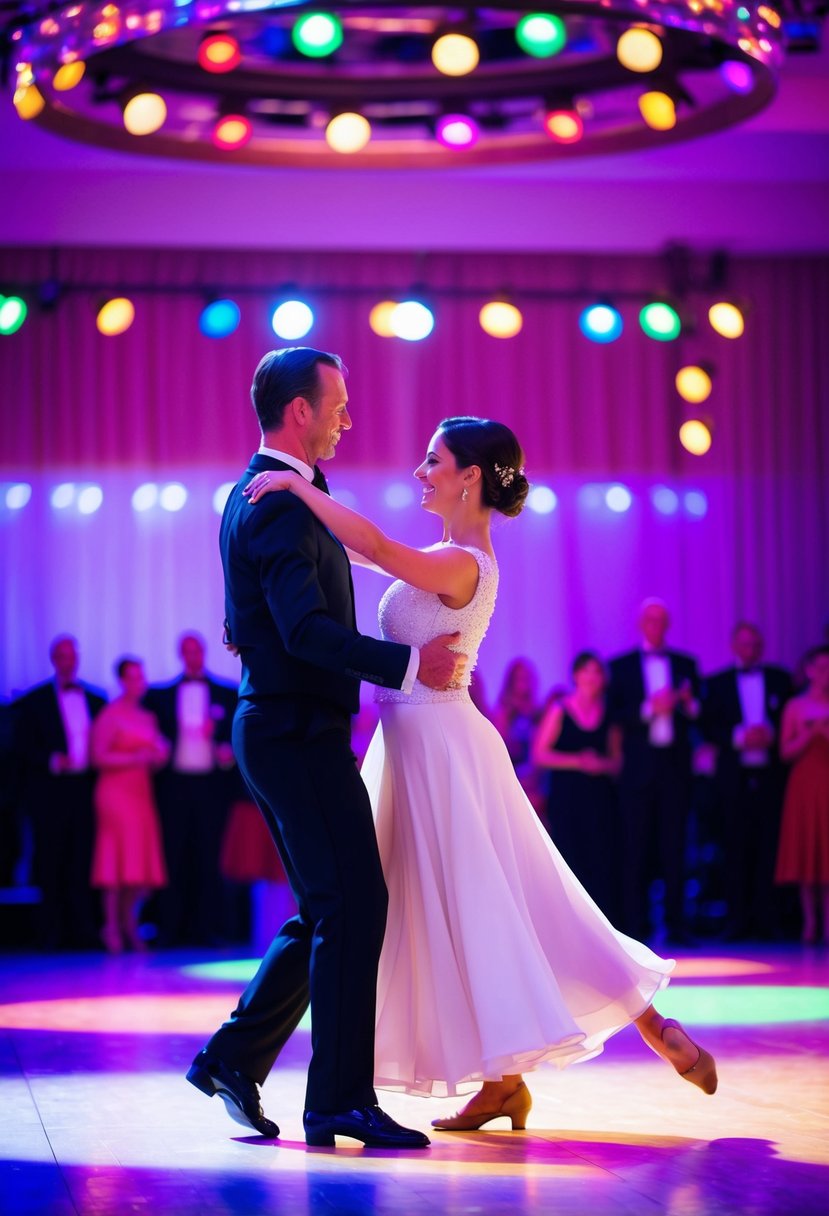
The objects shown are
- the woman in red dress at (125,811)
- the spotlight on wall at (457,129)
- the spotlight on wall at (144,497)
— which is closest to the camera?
the spotlight on wall at (457,129)

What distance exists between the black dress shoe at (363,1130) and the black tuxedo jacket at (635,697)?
542cm

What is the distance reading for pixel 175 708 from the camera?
8766mm

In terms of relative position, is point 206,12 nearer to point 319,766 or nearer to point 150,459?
point 319,766

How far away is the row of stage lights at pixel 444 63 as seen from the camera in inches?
250

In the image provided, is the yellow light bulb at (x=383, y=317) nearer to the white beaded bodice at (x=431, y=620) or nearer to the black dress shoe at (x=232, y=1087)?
the white beaded bodice at (x=431, y=620)

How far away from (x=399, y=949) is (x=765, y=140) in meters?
6.79

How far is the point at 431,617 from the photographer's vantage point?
3764 millimetres

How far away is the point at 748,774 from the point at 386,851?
5.57 metres

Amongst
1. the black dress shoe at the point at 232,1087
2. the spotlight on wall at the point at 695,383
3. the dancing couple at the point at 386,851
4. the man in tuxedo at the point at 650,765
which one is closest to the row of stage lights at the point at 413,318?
the spotlight on wall at the point at 695,383

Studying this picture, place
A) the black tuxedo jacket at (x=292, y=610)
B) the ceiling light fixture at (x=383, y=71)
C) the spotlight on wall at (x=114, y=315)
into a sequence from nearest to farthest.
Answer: the black tuxedo jacket at (x=292, y=610) < the ceiling light fixture at (x=383, y=71) < the spotlight on wall at (x=114, y=315)

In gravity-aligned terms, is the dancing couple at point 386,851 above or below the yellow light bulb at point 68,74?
below

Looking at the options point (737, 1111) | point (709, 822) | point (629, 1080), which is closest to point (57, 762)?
point (709, 822)

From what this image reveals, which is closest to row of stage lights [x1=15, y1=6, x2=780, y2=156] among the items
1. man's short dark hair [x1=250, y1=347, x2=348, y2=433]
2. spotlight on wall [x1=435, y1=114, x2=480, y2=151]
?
spotlight on wall [x1=435, y1=114, x2=480, y2=151]

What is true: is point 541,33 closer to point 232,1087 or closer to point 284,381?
point 284,381
